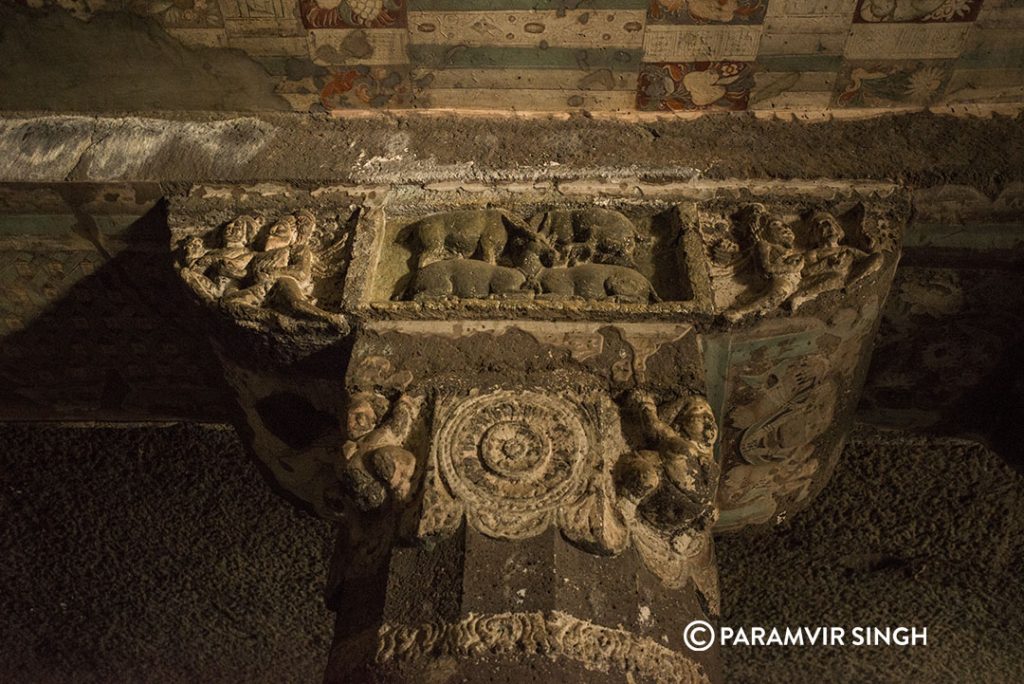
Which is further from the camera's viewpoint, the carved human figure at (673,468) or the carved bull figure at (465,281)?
the carved bull figure at (465,281)

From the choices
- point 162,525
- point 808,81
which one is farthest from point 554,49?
Answer: point 162,525

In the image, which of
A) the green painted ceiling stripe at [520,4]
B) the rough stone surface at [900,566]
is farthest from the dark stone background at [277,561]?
the green painted ceiling stripe at [520,4]

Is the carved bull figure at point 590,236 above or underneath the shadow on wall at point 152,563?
above

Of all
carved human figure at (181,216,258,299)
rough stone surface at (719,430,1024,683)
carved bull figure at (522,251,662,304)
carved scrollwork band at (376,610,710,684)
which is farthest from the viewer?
→ rough stone surface at (719,430,1024,683)

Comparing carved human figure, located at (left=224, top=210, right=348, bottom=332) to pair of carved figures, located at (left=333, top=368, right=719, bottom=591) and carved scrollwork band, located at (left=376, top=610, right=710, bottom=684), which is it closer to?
pair of carved figures, located at (left=333, top=368, right=719, bottom=591)

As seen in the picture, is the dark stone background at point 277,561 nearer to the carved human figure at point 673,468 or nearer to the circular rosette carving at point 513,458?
the carved human figure at point 673,468

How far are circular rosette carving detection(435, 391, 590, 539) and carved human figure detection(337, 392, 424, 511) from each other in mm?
101

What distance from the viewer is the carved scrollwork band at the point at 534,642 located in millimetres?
1730

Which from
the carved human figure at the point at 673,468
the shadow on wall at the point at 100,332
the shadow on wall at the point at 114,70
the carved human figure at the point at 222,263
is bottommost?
the shadow on wall at the point at 100,332

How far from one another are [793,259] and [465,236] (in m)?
0.99

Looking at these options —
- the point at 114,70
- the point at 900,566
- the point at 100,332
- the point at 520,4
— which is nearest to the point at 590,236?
the point at 520,4

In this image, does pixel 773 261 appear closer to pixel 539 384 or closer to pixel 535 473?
pixel 539 384

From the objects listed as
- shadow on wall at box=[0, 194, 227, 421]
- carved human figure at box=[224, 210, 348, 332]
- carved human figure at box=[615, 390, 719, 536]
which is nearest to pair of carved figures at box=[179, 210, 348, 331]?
carved human figure at box=[224, 210, 348, 332]

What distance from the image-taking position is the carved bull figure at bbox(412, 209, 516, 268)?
2443 mm
